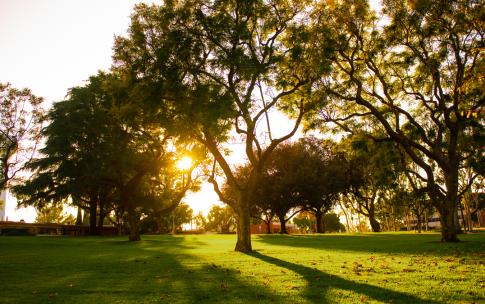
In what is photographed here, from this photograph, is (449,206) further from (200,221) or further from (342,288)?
(200,221)

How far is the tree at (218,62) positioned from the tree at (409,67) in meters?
2.25

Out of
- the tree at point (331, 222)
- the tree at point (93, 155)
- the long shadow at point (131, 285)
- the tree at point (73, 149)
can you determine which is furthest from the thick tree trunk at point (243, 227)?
the tree at point (331, 222)

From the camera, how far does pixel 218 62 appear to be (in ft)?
65.0

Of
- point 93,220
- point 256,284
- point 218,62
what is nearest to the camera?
point 256,284

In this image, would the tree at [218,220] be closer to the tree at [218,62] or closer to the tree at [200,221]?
the tree at [200,221]

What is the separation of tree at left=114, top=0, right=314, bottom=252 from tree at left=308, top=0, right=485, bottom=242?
7.38ft

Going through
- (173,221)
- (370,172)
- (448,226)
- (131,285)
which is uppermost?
(370,172)

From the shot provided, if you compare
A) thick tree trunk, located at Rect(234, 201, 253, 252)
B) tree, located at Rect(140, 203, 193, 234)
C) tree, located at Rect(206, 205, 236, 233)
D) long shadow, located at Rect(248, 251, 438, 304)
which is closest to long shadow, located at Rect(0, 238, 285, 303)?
long shadow, located at Rect(248, 251, 438, 304)

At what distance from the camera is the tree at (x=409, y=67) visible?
22688 mm

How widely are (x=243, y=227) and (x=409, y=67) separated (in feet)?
52.2

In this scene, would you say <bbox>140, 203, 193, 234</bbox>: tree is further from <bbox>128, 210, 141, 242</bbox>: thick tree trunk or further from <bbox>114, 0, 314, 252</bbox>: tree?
<bbox>114, 0, 314, 252</bbox>: tree

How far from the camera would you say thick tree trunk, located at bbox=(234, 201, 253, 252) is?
20828 millimetres

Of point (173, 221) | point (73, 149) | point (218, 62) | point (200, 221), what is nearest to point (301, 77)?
point (218, 62)

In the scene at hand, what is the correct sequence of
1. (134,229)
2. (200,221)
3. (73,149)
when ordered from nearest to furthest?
1. (134,229)
2. (73,149)
3. (200,221)
